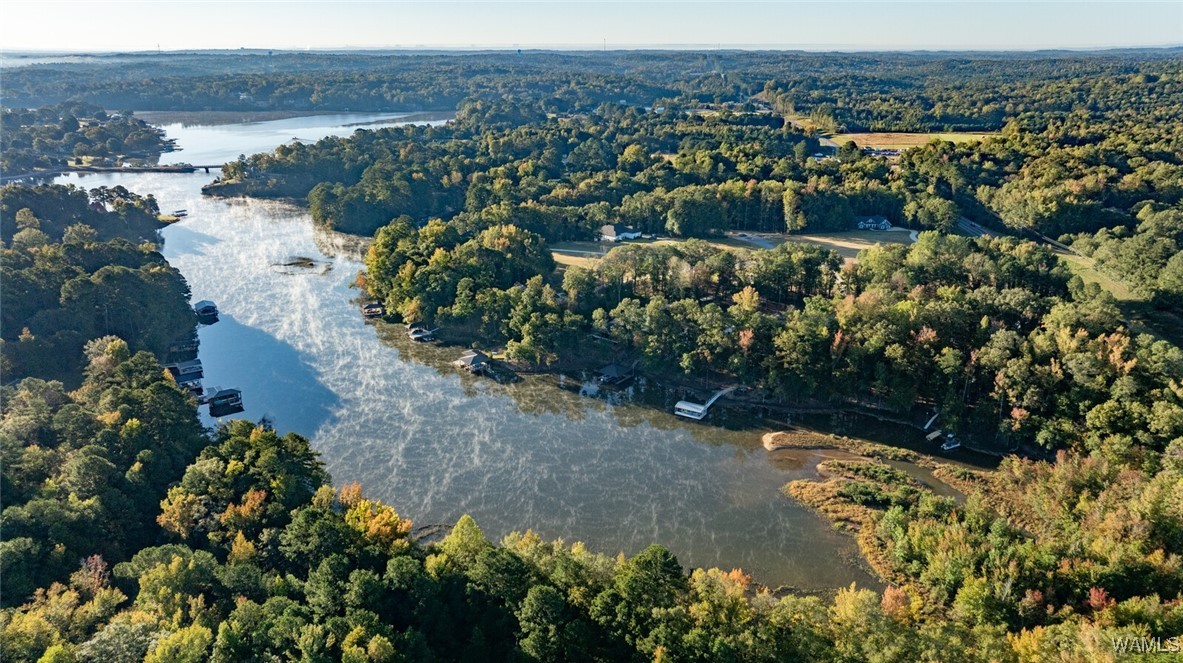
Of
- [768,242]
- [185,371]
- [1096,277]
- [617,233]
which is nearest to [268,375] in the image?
[185,371]

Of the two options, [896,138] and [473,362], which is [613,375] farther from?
[896,138]

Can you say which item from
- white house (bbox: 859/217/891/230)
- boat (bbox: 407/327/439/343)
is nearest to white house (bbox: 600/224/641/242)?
white house (bbox: 859/217/891/230)

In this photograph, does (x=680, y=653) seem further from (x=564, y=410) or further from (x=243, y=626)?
(x=564, y=410)

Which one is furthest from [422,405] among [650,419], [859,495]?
[859,495]

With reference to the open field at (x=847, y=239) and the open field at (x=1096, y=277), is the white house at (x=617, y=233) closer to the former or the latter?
the open field at (x=847, y=239)

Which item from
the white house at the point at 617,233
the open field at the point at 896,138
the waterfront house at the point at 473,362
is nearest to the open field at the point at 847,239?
the white house at the point at 617,233

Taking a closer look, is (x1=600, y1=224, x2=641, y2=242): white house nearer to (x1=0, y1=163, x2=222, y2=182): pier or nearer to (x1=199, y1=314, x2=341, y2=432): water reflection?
(x1=199, y1=314, x2=341, y2=432): water reflection
